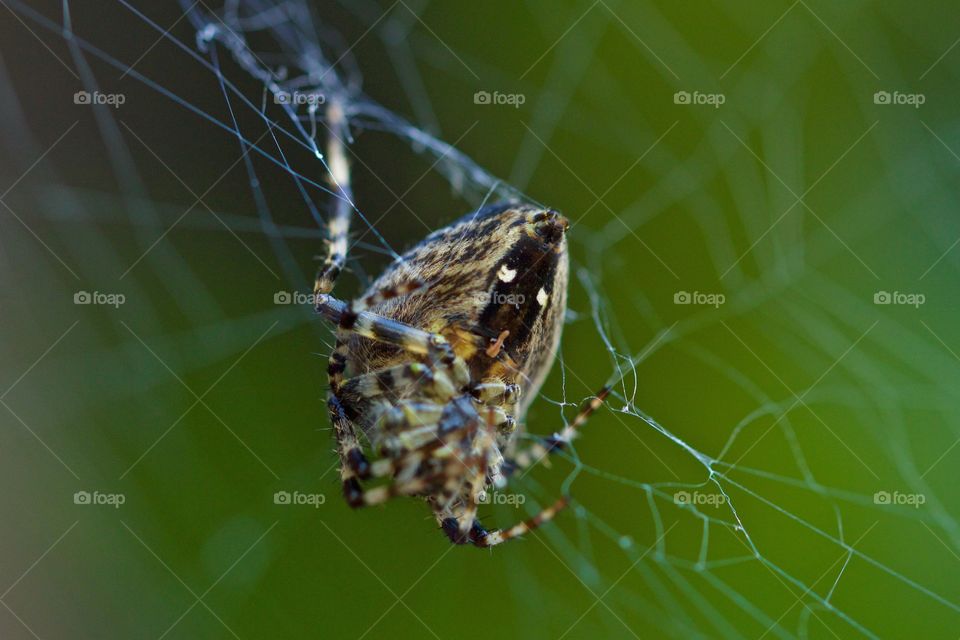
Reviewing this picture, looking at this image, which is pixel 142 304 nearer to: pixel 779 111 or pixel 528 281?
pixel 528 281

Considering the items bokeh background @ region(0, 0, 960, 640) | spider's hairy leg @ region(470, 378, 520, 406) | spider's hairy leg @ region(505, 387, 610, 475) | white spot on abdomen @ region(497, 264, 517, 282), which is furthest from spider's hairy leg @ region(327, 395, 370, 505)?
bokeh background @ region(0, 0, 960, 640)

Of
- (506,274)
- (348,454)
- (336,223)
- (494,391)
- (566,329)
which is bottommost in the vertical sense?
(348,454)

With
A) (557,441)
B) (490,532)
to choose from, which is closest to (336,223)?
(557,441)

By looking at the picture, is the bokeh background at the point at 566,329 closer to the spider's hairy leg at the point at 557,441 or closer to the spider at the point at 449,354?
the spider's hairy leg at the point at 557,441

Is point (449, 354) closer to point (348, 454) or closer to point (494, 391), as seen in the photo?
point (494, 391)

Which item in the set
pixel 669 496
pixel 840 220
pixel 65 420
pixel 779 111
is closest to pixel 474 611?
pixel 669 496

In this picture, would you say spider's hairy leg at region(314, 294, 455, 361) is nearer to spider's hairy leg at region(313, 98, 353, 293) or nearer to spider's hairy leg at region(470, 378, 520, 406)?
spider's hairy leg at region(470, 378, 520, 406)
